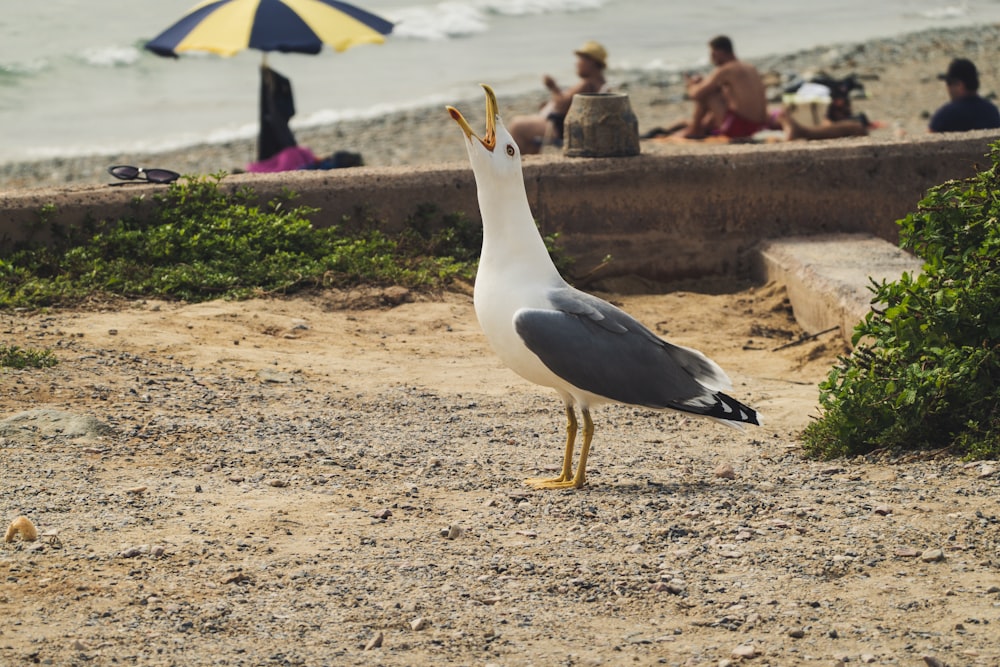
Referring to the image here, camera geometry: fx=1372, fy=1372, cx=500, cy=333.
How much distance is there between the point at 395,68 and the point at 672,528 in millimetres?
23714

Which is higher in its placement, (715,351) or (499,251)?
(499,251)

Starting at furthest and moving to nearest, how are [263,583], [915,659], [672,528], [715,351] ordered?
[715,351] < [672,528] < [263,583] < [915,659]

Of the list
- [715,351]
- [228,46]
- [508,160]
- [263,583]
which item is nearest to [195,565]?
[263,583]

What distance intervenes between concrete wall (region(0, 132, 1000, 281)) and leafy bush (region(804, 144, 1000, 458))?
12.7 feet

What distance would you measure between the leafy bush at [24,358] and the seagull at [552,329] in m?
2.52

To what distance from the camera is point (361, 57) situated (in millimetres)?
28375

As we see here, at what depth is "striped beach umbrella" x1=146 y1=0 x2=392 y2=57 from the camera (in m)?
11.8

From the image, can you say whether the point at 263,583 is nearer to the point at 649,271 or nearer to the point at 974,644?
the point at 974,644

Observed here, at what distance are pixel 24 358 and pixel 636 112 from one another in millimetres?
14581

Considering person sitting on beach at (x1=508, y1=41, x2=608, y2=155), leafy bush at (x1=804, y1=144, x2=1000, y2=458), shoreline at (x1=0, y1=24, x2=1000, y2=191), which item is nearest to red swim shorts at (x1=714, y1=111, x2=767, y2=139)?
person sitting on beach at (x1=508, y1=41, x2=608, y2=155)

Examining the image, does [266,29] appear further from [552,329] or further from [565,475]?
[565,475]

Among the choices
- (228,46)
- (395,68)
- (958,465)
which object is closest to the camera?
(958,465)

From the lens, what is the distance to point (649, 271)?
32.6 feet

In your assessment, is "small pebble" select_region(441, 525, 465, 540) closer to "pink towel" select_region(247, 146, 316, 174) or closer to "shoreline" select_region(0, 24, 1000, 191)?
"pink towel" select_region(247, 146, 316, 174)
